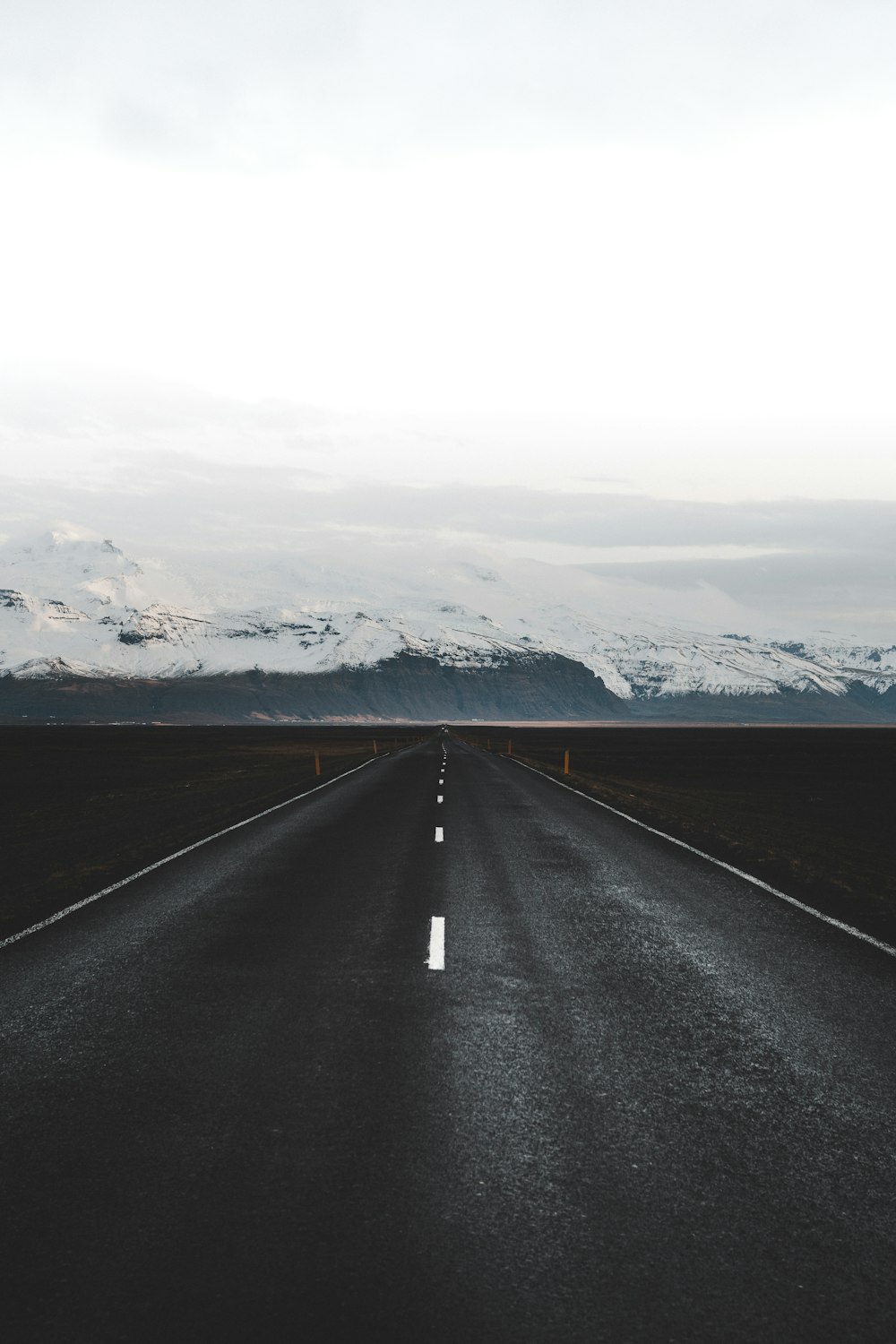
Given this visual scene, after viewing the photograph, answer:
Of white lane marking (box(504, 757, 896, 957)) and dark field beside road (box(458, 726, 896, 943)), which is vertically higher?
white lane marking (box(504, 757, 896, 957))

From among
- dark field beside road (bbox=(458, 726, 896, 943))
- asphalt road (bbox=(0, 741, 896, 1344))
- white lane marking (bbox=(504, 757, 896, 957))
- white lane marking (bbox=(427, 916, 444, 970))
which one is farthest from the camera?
dark field beside road (bbox=(458, 726, 896, 943))

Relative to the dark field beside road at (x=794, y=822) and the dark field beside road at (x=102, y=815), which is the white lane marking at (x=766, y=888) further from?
the dark field beside road at (x=102, y=815)

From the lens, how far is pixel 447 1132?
16.5 feet

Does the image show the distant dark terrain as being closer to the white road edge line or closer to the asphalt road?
the white road edge line

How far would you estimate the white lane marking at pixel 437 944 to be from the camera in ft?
28.1

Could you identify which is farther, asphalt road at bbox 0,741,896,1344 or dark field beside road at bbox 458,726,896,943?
dark field beside road at bbox 458,726,896,943

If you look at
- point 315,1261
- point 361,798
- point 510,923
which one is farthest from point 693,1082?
point 361,798

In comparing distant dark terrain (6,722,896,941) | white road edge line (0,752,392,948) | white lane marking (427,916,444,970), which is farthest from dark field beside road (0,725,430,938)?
white lane marking (427,916,444,970)

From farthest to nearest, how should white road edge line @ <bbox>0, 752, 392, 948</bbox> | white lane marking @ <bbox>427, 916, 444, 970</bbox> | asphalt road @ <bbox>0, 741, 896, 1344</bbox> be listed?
white road edge line @ <bbox>0, 752, 392, 948</bbox> < white lane marking @ <bbox>427, 916, 444, 970</bbox> < asphalt road @ <bbox>0, 741, 896, 1344</bbox>

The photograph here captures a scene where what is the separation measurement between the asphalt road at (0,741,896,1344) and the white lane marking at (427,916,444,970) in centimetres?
12

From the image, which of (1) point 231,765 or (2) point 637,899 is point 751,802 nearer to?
(2) point 637,899

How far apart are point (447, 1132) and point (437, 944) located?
4.30 meters

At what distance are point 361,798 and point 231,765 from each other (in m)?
29.5

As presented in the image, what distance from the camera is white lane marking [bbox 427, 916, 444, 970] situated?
8.58 m
